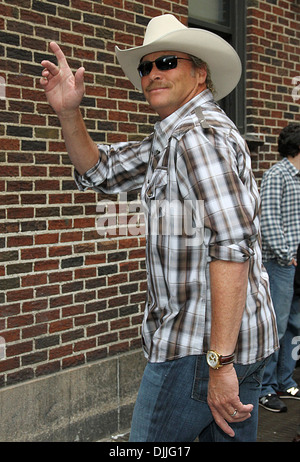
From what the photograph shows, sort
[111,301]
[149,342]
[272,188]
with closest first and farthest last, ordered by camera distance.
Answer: [149,342], [111,301], [272,188]

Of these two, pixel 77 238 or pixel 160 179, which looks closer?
pixel 160 179

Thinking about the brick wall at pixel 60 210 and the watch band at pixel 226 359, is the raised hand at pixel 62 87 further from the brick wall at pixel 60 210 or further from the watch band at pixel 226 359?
the brick wall at pixel 60 210

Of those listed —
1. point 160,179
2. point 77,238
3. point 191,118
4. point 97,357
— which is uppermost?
point 191,118

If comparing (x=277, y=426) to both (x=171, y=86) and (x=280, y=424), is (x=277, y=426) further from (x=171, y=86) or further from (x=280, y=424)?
(x=171, y=86)

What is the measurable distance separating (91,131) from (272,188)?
5.34ft

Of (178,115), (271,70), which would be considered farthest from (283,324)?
(178,115)

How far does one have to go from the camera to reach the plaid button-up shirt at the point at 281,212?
5441 millimetres

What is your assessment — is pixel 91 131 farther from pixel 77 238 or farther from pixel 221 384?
pixel 221 384

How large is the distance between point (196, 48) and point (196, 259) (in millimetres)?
867

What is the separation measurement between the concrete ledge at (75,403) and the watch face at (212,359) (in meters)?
2.34

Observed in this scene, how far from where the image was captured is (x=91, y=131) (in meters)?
4.82

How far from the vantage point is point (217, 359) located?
2.19 m

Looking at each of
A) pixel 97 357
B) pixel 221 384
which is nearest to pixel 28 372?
pixel 97 357

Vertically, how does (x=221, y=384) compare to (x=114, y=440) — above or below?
above
